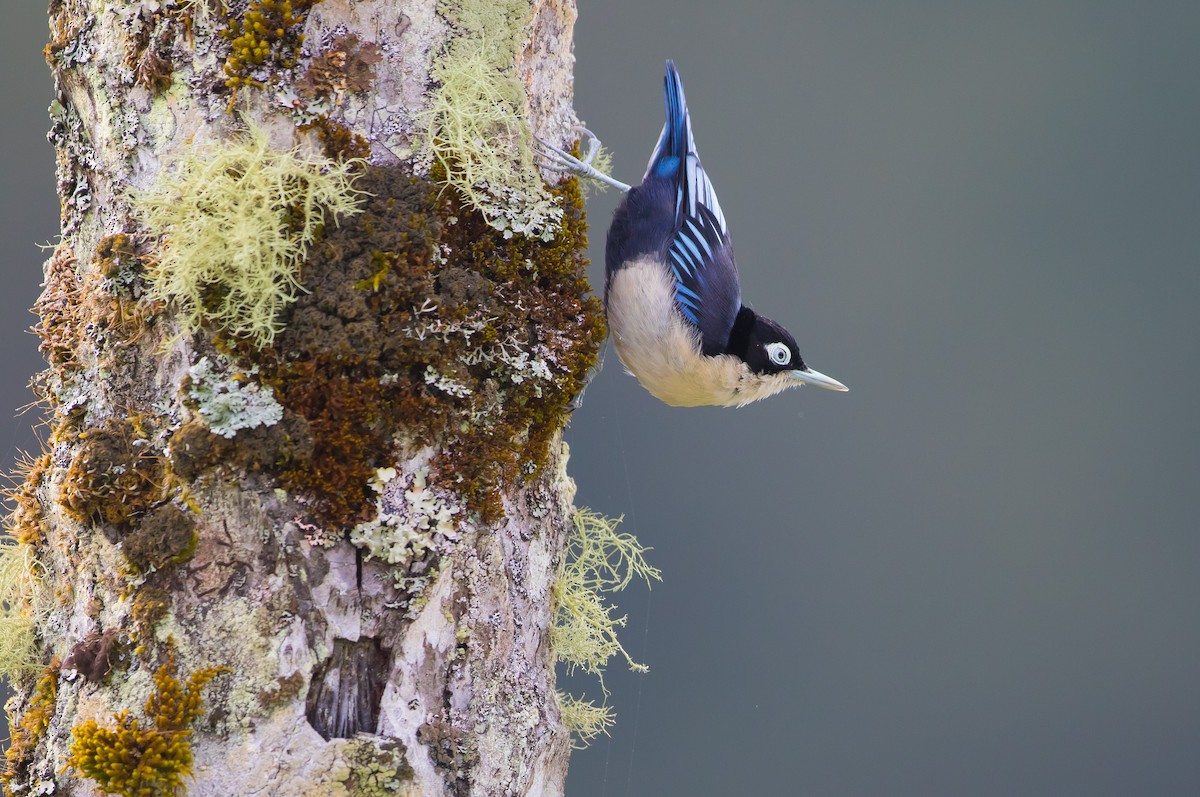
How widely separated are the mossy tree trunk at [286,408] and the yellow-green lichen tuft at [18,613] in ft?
0.06

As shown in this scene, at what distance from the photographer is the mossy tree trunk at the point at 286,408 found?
1.53 meters

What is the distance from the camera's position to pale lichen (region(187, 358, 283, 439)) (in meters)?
1.55

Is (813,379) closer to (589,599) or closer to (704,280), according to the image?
(704,280)

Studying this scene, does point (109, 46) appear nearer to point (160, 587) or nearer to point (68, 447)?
point (68, 447)

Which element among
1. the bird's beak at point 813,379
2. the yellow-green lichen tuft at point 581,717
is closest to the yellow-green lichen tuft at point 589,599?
the yellow-green lichen tuft at point 581,717

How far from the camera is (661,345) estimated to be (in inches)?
80.4

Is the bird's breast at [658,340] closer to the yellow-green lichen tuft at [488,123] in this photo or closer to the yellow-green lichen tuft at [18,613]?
the yellow-green lichen tuft at [488,123]

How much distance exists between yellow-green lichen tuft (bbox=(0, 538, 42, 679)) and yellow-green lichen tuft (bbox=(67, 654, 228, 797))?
0.90 feet

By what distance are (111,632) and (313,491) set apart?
35cm

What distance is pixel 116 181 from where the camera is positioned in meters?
1.67

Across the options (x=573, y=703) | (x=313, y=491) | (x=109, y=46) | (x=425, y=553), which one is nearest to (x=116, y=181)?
(x=109, y=46)

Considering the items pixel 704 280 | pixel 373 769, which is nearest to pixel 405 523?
pixel 373 769

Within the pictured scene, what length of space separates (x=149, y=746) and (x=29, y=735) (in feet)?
0.96

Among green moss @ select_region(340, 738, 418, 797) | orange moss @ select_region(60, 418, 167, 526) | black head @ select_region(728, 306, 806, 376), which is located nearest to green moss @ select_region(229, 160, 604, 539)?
orange moss @ select_region(60, 418, 167, 526)
